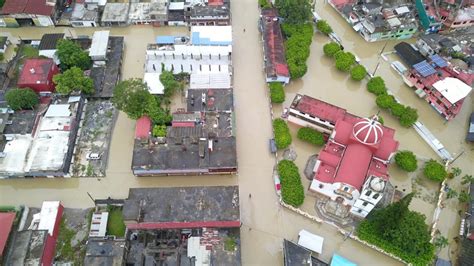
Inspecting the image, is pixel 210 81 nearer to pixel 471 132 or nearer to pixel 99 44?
pixel 99 44

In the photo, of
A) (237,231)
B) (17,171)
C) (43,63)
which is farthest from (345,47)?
(17,171)

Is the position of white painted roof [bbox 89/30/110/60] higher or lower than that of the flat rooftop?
higher

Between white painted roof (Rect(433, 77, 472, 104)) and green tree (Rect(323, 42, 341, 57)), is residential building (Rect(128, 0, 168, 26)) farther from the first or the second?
white painted roof (Rect(433, 77, 472, 104))

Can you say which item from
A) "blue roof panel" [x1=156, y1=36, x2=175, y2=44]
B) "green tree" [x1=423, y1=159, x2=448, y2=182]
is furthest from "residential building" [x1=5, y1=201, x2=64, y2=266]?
"green tree" [x1=423, y1=159, x2=448, y2=182]

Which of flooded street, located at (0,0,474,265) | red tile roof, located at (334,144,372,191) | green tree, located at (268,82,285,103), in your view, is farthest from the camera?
green tree, located at (268,82,285,103)

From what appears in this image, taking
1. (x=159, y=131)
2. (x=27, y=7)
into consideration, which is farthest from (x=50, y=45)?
(x=159, y=131)

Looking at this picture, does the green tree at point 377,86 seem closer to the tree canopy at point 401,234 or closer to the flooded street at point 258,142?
the flooded street at point 258,142
